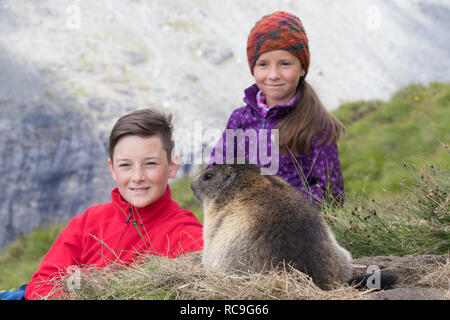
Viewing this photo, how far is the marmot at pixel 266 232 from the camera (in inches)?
108

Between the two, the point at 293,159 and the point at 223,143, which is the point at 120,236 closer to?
the point at 223,143

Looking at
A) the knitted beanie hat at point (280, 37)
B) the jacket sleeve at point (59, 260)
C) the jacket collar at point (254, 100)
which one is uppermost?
the knitted beanie hat at point (280, 37)

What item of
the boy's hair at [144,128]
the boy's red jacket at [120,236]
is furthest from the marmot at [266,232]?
the boy's hair at [144,128]

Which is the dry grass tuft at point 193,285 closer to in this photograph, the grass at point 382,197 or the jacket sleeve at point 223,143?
the grass at point 382,197

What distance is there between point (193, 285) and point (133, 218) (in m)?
1.36

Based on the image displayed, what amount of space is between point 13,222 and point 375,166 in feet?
62.6

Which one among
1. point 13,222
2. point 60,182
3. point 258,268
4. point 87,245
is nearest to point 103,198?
point 60,182

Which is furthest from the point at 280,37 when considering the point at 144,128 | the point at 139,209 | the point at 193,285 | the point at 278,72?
the point at 193,285

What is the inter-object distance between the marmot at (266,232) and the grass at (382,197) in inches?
5.6

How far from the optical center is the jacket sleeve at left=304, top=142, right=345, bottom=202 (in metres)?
4.62

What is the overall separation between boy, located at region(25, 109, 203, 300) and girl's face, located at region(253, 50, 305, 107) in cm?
131

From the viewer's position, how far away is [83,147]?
24.3 meters

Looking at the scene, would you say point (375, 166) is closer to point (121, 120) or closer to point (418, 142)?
point (418, 142)

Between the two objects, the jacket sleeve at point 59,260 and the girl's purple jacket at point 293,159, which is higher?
the girl's purple jacket at point 293,159
